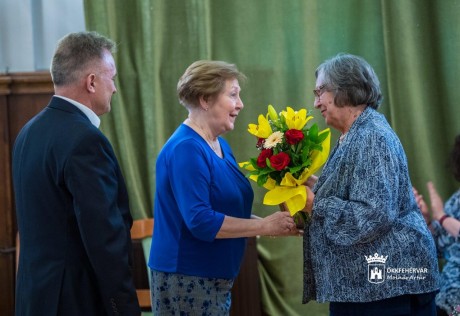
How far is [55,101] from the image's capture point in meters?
2.64

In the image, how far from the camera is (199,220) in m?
3.00

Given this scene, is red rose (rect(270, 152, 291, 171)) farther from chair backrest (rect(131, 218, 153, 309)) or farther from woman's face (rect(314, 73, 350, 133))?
chair backrest (rect(131, 218, 153, 309))

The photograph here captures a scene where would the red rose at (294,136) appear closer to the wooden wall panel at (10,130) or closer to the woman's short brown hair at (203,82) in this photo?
the woman's short brown hair at (203,82)

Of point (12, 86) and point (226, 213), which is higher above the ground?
point (12, 86)

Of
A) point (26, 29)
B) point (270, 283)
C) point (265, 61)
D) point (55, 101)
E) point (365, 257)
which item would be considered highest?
point (26, 29)

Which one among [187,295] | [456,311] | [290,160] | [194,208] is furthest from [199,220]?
[456,311]

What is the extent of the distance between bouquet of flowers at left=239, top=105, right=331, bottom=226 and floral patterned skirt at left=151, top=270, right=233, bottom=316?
0.45m

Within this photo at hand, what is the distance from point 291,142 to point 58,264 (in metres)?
1.04

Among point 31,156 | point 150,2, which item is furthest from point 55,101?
point 150,2


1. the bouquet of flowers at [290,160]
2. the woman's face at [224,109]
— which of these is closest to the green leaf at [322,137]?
the bouquet of flowers at [290,160]

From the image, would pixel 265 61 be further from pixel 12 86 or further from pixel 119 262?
pixel 119 262

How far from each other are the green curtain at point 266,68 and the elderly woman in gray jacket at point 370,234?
6.58ft

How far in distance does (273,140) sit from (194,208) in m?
0.42

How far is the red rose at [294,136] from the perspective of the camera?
2.97 m
